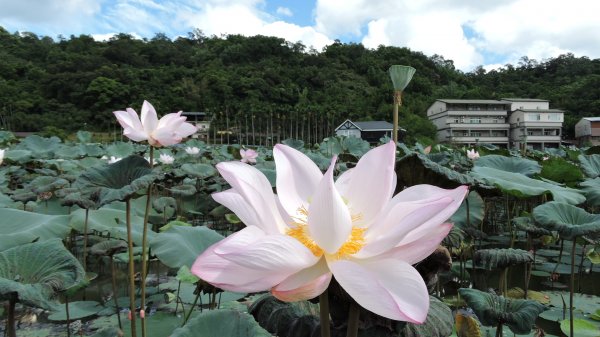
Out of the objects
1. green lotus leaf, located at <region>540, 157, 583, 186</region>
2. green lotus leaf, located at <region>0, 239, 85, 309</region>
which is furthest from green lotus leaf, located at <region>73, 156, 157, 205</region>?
green lotus leaf, located at <region>540, 157, 583, 186</region>

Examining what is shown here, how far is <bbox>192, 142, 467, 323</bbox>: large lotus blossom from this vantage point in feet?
1.42

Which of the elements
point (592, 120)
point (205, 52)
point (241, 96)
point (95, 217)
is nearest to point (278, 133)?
point (241, 96)

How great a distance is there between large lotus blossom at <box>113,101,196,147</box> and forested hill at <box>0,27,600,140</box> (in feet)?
107

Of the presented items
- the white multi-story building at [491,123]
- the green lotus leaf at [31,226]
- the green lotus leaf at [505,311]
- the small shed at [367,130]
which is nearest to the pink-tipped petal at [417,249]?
the green lotus leaf at [505,311]

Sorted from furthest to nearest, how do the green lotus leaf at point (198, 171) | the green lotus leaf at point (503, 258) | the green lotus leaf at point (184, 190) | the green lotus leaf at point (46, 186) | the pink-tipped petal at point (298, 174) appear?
the green lotus leaf at point (198, 171)
the green lotus leaf at point (184, 190)
the green lotus leaf at point (46, 186)
the green lotus leaf at point (503, 258)
the pink-tipped petal at point (298, 174)

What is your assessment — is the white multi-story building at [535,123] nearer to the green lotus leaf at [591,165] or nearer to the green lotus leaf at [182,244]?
the green lotus leaf at [591,165]

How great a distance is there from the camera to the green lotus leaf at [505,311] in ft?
4.05

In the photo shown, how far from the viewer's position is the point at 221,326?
59 centimetres

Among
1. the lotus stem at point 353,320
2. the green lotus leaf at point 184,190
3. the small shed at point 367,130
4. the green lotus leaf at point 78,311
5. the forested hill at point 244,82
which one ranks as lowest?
the green lotus leaf at point 78,311

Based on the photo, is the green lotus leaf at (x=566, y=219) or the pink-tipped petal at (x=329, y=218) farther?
the green lotus leaf at (x=566, y=219)

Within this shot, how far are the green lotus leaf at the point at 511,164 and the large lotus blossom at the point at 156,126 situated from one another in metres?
2.08

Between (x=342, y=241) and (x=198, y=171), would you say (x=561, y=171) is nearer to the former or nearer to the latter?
(x=342, y=241)

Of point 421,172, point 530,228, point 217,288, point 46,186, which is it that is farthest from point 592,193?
point 46,186

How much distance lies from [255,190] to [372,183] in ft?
0.49
